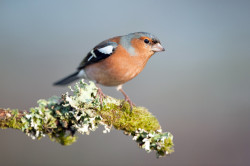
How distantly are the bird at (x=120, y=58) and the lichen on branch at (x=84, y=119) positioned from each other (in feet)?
1.18

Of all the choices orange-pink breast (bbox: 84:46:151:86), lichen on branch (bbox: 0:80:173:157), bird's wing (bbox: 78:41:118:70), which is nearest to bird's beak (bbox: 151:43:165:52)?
orange-pink breast (bbox: 84:46:151:86)

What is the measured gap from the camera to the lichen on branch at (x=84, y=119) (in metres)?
2.23

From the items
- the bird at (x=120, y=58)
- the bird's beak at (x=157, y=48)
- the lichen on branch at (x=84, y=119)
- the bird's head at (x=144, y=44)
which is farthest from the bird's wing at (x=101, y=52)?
the lichen on branch at (x=84, y=119)

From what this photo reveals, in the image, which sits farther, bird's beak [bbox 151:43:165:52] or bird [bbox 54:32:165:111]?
bird's beak [bbox 151:43:165:52]

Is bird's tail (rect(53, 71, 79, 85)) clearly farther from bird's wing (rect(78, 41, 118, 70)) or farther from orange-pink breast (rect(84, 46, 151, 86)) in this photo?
orange-pink breast (rect(84, 46, 151, 86))

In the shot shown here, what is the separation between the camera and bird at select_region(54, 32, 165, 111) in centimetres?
306

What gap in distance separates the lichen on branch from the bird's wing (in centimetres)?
69

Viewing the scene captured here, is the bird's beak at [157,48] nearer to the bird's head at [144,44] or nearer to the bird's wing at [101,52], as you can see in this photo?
the bird's head at [144,44]

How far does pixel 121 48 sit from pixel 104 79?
0.43m

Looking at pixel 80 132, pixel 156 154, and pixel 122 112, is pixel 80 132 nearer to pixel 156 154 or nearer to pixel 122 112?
pixel 122 112

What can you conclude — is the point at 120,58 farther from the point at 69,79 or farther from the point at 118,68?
the point at 69,79

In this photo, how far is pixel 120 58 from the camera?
10.2ft

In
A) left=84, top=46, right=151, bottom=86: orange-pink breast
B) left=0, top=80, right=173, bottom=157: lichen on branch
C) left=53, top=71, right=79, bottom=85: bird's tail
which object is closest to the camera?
left=0, top=80, right=173, bottom=157: lichen on branch

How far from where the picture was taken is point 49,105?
2285 mm
